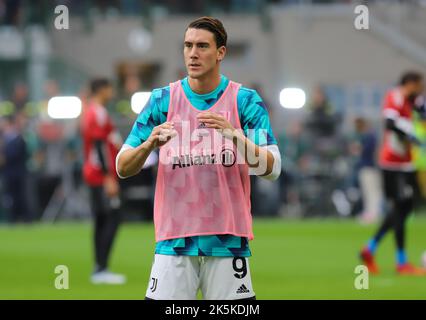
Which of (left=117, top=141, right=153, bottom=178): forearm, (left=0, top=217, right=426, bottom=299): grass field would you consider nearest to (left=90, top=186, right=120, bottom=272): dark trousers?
(left=0, top=217, right=426, bottom=299): grass field

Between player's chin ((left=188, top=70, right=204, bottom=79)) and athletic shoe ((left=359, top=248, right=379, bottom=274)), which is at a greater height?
player's chin ((left=188, top=70, right=204, bottom=79))

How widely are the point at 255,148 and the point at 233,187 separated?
345 millimetres

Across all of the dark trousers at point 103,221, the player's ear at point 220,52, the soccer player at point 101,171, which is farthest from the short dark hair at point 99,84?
the player's ear at point 220,52

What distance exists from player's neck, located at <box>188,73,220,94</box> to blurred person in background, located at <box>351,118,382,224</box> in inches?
682

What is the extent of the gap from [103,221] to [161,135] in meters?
7.77

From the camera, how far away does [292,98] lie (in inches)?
1174

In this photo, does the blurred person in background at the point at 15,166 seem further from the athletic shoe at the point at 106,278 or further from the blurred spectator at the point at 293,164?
the athletic shoe at the point at 106,278

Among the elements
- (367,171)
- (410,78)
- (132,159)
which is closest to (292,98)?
(367,171)

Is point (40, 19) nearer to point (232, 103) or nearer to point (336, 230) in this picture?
point (336, 230)

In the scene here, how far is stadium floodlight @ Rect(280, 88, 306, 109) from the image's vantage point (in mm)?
27416

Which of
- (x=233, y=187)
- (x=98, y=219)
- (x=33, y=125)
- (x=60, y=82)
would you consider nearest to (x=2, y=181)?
(x=33, y=125)

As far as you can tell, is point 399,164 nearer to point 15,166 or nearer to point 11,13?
point 15,166

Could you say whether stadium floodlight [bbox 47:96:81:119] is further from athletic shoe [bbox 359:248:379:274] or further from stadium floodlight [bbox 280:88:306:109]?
athletic shoe [bbox 359:248:379:274]

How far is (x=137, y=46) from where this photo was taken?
32219 millimetres
